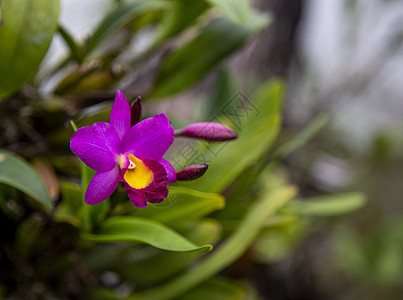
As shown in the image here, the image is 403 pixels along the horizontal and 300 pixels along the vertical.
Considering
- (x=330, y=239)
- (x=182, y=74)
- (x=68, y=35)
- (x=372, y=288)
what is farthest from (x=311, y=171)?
(x=68, y=35)

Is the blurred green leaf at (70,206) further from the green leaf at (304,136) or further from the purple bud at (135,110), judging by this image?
the green leaf at (304,136)

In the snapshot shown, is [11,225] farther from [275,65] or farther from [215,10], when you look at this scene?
[275,65]

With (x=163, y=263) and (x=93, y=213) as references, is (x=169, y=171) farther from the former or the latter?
(x=163, y=263)

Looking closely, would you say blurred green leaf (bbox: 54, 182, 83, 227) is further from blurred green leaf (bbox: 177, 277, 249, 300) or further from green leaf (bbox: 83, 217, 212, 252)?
blurred green leaf (bbox: 177, 277, 249, 300)

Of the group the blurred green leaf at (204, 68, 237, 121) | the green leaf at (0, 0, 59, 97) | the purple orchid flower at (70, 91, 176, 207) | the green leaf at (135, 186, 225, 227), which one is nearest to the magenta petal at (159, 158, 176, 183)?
the purple orchid flower at (70, 91, 176, 207)

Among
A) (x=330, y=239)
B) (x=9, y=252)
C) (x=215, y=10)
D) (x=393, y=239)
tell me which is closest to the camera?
(x=9, y=252)
